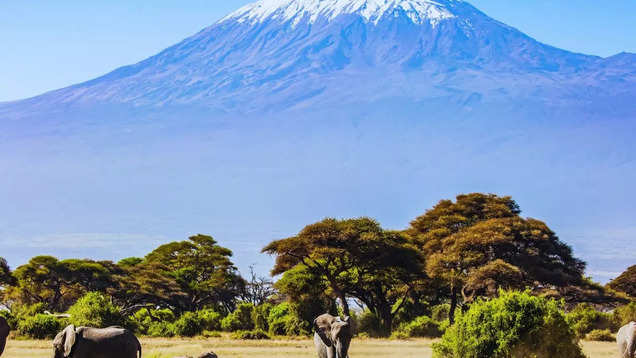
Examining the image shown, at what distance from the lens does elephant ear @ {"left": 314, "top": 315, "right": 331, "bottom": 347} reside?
25.3m

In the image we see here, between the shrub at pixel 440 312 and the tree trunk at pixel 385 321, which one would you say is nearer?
the tree trunk at pixel 385 321

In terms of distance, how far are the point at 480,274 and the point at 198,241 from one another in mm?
23574

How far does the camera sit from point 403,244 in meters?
50.1

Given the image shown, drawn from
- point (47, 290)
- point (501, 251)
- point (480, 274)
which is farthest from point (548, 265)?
point (47, 290)

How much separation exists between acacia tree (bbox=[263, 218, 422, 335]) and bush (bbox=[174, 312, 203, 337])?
498cm

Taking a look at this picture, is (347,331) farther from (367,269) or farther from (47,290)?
(47,290)

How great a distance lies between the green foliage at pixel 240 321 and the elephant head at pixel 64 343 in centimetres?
2629

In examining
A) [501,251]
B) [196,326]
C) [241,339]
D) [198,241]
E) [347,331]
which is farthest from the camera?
[198,241]

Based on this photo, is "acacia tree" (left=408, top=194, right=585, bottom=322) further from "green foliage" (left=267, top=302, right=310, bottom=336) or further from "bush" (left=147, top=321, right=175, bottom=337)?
"bush" (left=147, top=321, right=175, bottom=337)

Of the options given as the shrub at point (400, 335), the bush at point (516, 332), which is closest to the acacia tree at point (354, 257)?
the shrub at point (400, 335)

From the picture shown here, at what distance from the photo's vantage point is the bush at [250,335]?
4441 cm

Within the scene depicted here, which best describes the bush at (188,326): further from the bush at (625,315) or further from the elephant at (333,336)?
the elephant at (333,336)

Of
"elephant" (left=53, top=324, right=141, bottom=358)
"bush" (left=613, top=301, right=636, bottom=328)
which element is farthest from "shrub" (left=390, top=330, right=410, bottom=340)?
"elephant" (left=53, top=324, right=141, bottom=358)

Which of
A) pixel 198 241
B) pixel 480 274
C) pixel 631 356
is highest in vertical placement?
pixel 198 241
